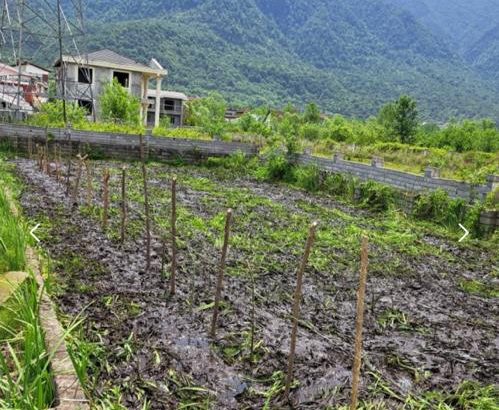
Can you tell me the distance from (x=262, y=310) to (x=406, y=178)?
7097 mm

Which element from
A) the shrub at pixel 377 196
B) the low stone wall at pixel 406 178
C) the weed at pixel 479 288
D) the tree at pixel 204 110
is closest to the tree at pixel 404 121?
the tree at pixel 204 110

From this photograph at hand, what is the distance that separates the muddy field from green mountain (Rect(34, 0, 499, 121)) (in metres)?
53.8

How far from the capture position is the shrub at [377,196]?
1052 cm

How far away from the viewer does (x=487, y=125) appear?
35250mm

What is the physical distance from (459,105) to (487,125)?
57009 mm

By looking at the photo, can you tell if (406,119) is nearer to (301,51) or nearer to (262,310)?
(262,310)

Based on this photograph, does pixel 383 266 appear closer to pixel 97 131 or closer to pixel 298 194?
pixel 298 194

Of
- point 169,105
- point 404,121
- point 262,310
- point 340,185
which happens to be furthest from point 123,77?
point 262,310

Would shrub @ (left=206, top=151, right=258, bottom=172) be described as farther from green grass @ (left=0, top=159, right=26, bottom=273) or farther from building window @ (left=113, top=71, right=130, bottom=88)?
building window @ (left=113, top=71, right=130, bottom=88)

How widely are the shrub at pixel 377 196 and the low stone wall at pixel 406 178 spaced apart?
288mm

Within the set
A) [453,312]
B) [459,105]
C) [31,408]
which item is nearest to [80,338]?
[31,408]

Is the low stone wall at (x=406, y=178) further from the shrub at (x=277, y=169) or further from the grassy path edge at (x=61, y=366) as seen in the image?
the grassy path edge at (x=61, y=366)

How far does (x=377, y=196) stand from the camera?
10734mm

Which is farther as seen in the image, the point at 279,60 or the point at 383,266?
the point at 279,60
